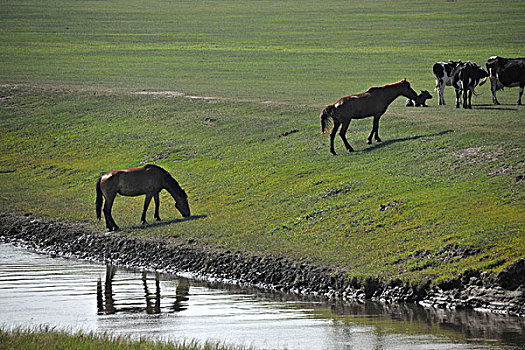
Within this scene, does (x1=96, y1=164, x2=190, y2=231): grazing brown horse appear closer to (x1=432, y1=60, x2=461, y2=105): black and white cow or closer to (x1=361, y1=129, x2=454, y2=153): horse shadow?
(x1=361, y1=129, x2=454, y2=153): horse shadow

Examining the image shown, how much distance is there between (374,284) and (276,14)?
11931 centimetres

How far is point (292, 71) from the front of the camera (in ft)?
Result: 219

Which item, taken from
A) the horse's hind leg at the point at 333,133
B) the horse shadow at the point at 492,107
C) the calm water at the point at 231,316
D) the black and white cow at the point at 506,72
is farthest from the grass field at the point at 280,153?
the calm water at the point at 231,316

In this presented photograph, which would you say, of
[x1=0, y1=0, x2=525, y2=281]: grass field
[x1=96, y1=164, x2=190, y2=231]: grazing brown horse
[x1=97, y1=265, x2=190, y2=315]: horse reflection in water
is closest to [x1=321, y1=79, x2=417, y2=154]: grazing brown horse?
[x1=0, y1=0, x2=525, y2=281]: grass field

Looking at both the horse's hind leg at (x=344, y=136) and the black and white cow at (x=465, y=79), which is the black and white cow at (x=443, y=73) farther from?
the horse's hind leg at (x=344, y=136)

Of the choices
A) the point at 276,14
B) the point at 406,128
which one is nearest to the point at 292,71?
the point at 406,128

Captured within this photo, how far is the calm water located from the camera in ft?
48.5

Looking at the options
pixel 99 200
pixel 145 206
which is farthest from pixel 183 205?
pixel 99 200

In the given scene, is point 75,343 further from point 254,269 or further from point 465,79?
point 465,79

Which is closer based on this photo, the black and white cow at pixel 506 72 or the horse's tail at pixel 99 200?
the horse's tail at pixel 99 200

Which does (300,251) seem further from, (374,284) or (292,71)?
(292,71)

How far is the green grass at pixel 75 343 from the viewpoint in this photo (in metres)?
12.6

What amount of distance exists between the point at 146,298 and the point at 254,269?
11.0 feet

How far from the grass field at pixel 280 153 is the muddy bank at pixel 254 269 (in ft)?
1.60
